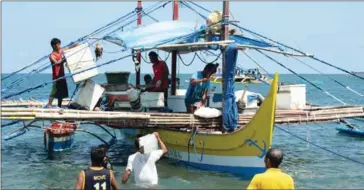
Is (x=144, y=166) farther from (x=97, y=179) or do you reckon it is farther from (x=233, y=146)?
(x=97, y=179)

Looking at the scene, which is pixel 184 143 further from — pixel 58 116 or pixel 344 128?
pixel 344 128

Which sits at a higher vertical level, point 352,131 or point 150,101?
point 150,101

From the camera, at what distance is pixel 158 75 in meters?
15.7

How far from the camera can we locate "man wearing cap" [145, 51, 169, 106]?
15531 mm

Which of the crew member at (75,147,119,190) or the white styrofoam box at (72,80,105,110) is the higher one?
the white styrofoam box at (72,80,105,110)

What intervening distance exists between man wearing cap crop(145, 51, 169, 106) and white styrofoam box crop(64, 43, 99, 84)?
2195 millimetres

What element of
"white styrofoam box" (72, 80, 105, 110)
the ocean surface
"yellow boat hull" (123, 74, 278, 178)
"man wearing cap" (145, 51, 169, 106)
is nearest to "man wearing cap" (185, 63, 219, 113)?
"yellow boat hull" (123, 74, 278, 178)

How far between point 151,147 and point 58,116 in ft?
8.53

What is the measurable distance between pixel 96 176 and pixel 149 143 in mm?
3561

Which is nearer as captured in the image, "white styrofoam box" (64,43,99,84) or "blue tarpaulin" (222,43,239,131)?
"blue tarpaulin" (222,43,239,131)

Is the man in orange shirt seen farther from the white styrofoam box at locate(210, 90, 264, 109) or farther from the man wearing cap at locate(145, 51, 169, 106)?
the man wearing cap at locate(145, 51, 169, 106)

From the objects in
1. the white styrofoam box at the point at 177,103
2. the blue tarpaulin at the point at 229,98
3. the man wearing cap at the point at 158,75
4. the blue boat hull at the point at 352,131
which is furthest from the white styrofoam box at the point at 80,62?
the blue boat hull at the point at 352,131

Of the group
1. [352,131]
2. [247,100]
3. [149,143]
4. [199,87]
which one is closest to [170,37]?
[199,87]

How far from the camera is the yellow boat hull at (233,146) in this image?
38.7 feet
